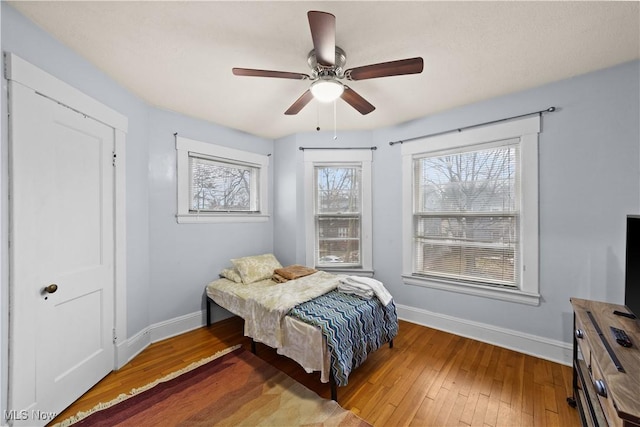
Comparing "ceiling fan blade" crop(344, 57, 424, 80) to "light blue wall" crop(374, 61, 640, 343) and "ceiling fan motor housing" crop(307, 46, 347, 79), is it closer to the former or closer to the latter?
"ceiling fan motor housing" crop(307, 46, 347, 79)

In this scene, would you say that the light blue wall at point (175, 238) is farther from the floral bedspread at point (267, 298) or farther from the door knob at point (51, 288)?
the door knob at point (51, 288)

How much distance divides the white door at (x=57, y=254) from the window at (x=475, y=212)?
3.13 metres

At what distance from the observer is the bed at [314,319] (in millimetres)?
1784

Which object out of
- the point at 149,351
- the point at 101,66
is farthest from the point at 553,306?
the point at 101,66

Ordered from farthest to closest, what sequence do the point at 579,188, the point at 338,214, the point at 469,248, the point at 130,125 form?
the point at 338,214, the point at 469,248, the point at 130,125, the point at 579,188

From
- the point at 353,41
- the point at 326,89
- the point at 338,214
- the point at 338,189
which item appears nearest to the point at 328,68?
the point at 326,89

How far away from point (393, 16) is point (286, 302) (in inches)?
86.4

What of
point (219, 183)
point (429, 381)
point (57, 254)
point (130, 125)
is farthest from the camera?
point (219, 183)

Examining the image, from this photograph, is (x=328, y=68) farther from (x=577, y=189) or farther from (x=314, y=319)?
(x=577, y=189)

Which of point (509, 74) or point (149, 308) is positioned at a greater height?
point (509, 74)

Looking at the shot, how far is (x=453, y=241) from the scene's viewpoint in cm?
287

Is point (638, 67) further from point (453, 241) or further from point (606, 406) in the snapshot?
point (606, 406)

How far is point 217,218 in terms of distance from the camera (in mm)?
3232

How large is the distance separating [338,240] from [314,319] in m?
1.75
